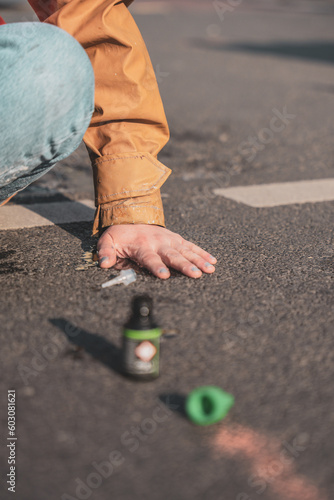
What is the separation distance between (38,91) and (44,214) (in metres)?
1.10

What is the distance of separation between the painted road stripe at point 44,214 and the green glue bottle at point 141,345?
4.33ft

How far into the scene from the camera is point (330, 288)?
215 cm

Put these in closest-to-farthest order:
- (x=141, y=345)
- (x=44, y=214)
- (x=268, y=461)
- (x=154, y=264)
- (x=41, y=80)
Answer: (x=268, y=461) < (x=141, y=345) < (x=41, y=80) < (x=154, y=264) < (x=44, y=214)

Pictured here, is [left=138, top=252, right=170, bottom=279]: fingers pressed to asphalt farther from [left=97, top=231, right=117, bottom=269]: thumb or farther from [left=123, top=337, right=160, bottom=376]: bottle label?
[left=123, top=337, right=160, bottom=376]: bottle label

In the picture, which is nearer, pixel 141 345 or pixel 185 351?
pixel 141 345

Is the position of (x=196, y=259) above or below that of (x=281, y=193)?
above

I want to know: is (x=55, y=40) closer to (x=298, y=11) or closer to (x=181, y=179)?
(x=181, y=179)

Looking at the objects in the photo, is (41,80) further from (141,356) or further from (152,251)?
(141,356)

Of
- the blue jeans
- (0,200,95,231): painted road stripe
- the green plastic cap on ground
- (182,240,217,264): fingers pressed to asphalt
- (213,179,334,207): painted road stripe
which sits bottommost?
(213,179,334,207): painted road stripe

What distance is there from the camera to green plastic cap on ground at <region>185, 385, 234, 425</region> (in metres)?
1.43

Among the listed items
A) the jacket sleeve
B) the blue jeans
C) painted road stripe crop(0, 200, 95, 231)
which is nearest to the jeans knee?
the blue jeans

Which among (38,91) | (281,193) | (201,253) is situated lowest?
(281,193)

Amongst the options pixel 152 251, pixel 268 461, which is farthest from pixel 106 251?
pixel 268 461

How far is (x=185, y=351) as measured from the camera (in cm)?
172
